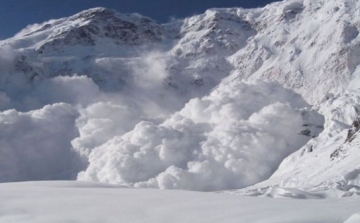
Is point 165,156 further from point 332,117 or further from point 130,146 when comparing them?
point 332,117

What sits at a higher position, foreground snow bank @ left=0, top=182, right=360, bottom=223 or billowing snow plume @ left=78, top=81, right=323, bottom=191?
billowing snow plume @ left=78, top=81, right=323, bottom=191

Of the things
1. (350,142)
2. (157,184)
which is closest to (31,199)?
(350,142)

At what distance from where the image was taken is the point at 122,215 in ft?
33.2

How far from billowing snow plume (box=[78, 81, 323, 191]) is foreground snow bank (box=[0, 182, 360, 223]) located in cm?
13674

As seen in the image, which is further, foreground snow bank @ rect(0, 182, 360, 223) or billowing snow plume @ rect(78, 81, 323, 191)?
billowing snow plume @ rect(78, 81, 323, 191)

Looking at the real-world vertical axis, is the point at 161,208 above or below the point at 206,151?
below

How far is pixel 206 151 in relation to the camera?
17012 centimetres

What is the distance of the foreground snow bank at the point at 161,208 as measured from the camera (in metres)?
9.23

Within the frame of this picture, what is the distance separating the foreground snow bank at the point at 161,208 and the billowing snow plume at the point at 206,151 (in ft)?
449

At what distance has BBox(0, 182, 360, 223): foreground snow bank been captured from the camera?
923 cm

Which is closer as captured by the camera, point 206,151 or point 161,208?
point 161,208

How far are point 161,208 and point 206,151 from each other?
160 m

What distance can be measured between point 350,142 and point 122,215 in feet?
221

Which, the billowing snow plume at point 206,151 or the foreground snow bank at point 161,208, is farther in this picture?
the billowing snow plume at point 206,151
